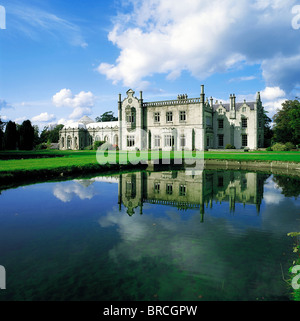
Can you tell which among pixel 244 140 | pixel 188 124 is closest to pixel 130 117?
pixel 188 124

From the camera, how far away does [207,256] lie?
5.39 m

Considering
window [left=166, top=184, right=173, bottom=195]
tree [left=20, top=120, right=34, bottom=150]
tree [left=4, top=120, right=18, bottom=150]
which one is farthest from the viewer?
tree [left=20, top=120, right=34, bottom=150]

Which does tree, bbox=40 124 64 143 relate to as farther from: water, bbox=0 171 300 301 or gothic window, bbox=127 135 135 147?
water, bbox=0 171 300 301

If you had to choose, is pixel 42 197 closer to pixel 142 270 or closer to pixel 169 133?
pixel 142 270

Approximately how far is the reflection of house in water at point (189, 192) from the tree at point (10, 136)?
33955mm

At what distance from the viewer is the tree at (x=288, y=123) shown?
118ft

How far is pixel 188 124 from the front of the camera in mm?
36000

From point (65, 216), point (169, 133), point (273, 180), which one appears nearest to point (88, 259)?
point (65, 216)

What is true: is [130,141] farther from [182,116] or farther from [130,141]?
[182,116]

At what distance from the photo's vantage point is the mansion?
118ft

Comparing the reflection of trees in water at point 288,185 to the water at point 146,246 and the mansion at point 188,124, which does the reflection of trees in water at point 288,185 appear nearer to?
the water at point 146,246

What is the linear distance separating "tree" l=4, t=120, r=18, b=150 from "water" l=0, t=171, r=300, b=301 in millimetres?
35106

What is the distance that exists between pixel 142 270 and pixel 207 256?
4.70ft

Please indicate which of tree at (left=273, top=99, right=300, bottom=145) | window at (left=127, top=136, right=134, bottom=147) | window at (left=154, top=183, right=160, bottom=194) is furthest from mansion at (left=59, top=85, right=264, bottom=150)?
window at (left=154, top=183, right=160, bottom=194)
